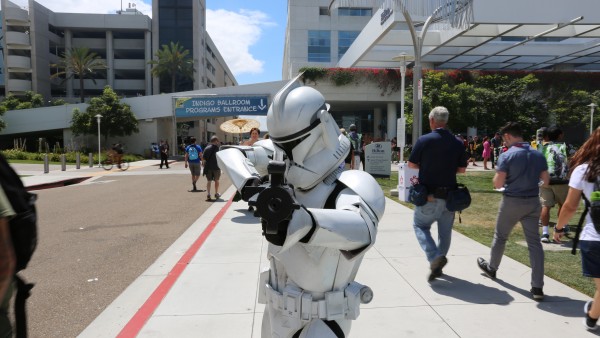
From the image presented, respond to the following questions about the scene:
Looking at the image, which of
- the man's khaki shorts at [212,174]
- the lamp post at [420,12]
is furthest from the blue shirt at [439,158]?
the man's khaki shorts at [212,174]

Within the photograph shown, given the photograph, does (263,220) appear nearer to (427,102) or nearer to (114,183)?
(114,183)

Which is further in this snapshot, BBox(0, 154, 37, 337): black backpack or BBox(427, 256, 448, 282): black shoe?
BBox(427, 256, 448, 282): black shoe

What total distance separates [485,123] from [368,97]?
302 inches

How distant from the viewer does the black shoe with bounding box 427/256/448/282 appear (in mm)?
4121

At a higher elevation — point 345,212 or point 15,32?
point 15,32

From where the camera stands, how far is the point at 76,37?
55.9 meters

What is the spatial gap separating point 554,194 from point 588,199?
3.62 m

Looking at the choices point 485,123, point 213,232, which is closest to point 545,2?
point 485,123

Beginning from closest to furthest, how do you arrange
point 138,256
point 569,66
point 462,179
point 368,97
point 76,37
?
point 138,256 → point 462,179 → point 368,97 → point 569,66 → point 76,37

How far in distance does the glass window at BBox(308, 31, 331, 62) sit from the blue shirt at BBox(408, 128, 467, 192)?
130 feet

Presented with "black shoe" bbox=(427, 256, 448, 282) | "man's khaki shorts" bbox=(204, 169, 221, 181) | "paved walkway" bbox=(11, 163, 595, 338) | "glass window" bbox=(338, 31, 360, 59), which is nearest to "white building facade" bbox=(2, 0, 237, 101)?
"glass window" bbox=(338, 31, 360, 59)

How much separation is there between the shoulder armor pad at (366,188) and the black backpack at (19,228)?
132 cm

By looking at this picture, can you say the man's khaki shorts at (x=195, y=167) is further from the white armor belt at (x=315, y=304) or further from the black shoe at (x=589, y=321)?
the white armor belt at (x=315, y=304)

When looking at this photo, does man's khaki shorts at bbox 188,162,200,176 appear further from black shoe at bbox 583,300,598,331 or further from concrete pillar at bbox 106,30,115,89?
concrete pillar at bbox 106,30,115,89
